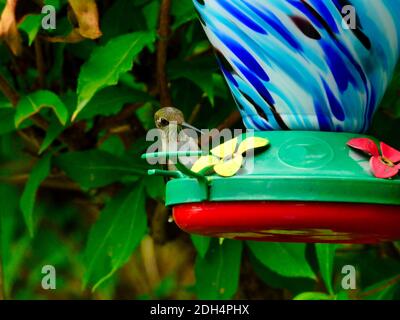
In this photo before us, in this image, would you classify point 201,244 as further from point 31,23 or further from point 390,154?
point 390,154

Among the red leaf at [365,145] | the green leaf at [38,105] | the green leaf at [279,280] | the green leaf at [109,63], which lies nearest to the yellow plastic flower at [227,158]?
the red leaf at [365,145]

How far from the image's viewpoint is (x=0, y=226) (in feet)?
8.57

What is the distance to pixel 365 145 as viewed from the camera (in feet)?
5.18

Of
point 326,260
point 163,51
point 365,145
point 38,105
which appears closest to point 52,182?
point 38,105

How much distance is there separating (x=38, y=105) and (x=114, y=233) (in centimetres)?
33

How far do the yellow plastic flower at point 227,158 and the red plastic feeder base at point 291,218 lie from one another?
51 millimetres

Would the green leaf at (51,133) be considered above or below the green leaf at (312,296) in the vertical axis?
above

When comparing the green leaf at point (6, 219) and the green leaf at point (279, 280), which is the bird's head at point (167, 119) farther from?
the green leaf at point (6, 219)

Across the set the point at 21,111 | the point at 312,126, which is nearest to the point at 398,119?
the point at 312,126

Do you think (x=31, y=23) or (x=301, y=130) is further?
(x=31, y=23)

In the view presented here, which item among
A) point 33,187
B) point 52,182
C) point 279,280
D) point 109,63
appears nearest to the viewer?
point 109,63

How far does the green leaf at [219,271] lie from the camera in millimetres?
2244

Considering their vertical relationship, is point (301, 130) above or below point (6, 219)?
below

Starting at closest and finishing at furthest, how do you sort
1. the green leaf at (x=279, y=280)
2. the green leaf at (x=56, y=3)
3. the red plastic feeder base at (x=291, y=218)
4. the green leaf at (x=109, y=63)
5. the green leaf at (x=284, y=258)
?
the red plastic feeder base at (x=291, y=218) → the green leaf at (x=109, y=63) → the green leaf at (x=56, y=3) → the green leaf at (x=284, y=258) → the green leaf at (x=279, y=280)
